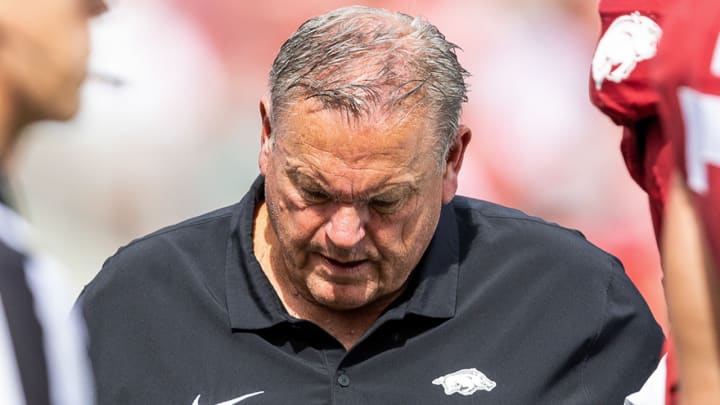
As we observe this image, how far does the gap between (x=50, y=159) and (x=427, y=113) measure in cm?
148

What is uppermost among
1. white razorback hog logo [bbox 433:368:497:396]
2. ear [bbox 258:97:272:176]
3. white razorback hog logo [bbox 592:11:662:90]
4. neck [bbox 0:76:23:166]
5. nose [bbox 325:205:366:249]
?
neck [bbox 0:76:23:166]

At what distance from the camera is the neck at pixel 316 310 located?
8.89ft

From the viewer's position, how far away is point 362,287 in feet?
8.67

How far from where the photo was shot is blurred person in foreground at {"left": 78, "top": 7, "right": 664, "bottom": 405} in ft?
8.46

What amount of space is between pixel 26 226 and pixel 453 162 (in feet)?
4.60

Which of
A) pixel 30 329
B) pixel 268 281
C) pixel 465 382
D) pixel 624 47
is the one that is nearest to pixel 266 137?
pixel 268 281

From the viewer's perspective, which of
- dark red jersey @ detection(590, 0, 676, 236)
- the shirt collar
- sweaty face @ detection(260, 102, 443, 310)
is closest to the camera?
dark red jersey @ detection(590, 0, 676, 236)

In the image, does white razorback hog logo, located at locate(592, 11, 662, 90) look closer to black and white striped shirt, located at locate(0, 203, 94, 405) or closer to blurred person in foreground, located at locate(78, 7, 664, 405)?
blurred person in foreground, located at locate(78, 7, 664, 405)

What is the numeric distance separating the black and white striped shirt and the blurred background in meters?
2.31

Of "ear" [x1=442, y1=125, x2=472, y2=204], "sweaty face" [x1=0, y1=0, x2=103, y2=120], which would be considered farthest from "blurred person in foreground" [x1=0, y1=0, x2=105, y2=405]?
"ear" [x1=442, y1=125, x2=472, y2=204]

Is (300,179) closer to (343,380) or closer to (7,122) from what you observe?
(343,380)

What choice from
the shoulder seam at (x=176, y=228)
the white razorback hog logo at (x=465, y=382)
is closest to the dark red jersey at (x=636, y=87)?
the white razorback hog logo at (x=465, y=382)

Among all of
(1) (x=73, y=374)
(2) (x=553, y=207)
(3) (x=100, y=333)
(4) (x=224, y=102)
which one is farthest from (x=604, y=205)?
(1) (x=73, y=374)

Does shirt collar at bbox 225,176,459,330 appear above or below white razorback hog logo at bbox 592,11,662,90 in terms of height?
below
